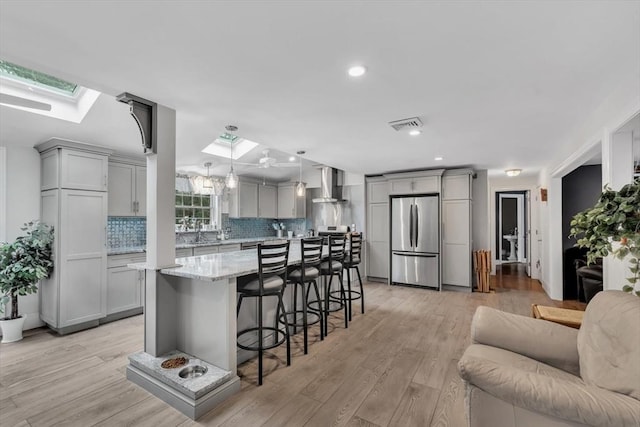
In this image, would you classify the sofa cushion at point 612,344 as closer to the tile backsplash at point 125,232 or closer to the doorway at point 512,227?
the tile backsplash at point 125,232

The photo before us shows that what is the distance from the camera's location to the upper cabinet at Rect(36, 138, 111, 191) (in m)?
3.46

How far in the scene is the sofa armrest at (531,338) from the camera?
5.70ft

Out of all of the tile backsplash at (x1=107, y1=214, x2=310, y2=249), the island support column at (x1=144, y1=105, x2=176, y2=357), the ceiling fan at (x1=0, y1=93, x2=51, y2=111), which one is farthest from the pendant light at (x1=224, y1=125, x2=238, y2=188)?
the tile backsplash at (x1=107, y1=214, x2=310, y2=249)

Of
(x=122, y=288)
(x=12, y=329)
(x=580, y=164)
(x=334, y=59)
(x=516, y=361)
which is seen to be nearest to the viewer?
(x=516, y=361)

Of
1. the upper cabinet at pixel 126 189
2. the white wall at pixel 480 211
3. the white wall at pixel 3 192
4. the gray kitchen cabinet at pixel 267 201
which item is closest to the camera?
the white wall at pixel 3 192

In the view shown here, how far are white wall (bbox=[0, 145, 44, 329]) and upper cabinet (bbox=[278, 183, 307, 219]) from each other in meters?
4.32

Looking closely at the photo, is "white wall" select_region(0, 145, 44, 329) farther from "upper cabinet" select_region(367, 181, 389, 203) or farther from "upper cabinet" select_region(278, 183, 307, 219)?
"upper cabinet" select_region(367, 181, 389, 203)

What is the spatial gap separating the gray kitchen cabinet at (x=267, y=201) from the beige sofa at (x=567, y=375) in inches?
219

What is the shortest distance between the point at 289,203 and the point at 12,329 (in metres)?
4.85

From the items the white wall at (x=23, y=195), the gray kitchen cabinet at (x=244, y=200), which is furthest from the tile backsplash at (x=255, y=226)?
the white wall at (x=23, y=195)

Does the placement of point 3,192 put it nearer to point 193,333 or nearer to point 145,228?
point 145,228

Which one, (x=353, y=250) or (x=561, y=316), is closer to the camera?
(x=561, y=316)

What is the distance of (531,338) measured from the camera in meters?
1.82

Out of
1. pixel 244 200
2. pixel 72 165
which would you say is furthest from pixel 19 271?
pixel 244 200
